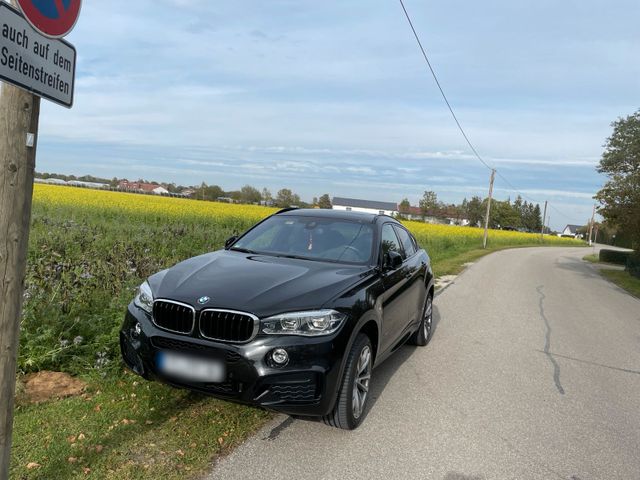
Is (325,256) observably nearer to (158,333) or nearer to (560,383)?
(158,333)

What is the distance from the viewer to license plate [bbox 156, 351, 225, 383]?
3348mm

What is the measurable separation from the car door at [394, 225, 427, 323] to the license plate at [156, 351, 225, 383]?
2595 mm

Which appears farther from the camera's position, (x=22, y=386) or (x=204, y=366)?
(x=22, y=386)

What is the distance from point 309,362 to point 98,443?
147cm

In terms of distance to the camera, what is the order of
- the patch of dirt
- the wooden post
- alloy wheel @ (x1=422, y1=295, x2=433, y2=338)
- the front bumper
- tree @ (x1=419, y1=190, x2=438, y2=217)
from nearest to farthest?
1. the wooden post
2. the front bumper
3. the patch of dirt
4. alloy wheel @ (x1=422, y1=295, x2=433, y2=338)
5. tree @ (x1=419, y1=190, x2=438, y2=217)

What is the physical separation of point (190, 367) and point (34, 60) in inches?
80.9

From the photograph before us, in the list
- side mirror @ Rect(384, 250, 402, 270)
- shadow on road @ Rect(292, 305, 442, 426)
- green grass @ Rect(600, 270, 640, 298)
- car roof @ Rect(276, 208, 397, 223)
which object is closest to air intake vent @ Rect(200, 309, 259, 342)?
shadow on road @ Rect(292, 305, 442, 426)

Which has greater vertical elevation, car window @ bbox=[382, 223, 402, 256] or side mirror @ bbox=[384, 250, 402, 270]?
car window @ bbox=[382, 223, 402, 256]

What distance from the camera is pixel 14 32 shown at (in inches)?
84.7

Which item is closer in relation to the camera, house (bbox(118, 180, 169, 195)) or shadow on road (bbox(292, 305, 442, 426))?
shadow on road (bbox(292, 305, 442, 426))

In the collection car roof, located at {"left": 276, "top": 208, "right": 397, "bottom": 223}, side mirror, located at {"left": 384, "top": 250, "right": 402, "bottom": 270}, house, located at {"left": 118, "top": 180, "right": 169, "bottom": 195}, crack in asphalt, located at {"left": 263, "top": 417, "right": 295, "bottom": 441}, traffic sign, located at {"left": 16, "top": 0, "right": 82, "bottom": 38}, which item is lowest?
crack in asphalt, located at {"left": 263, "top": 417, "right": 295, "bottom": 441}

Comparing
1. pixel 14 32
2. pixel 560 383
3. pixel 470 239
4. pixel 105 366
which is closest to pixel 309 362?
pixel 105 366

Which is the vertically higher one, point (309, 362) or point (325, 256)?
point (325, 256)

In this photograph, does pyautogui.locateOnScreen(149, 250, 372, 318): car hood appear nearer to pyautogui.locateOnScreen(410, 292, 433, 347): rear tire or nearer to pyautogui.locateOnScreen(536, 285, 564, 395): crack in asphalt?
pyautogui.locateOnScreen(410, 292, 433, 347): rear tire
